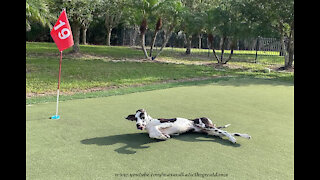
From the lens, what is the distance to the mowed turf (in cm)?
311

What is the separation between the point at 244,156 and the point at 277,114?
279cm

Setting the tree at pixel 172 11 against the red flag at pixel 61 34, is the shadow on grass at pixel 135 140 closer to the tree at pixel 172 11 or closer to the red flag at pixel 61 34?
the red flag at pixel 61 34

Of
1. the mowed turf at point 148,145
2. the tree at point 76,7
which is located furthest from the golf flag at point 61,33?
the tree at point 76,7

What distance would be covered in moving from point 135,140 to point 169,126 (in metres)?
0.51

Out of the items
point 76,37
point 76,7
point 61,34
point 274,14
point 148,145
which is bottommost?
point 148,145

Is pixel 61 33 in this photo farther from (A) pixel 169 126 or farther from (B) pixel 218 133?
(B) pixel 218 133

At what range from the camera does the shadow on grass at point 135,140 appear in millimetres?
3750

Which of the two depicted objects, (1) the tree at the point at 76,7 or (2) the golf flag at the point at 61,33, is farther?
(1) the tree at the point at 76,7

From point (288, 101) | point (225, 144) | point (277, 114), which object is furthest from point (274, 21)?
point (225, 144)

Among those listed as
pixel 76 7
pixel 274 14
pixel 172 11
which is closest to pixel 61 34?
pixel 76 7

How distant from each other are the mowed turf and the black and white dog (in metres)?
0.11

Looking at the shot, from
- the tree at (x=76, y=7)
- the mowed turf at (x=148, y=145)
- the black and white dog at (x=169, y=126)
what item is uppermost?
the tree at (x=76, y=7)

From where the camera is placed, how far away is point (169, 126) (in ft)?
13.1

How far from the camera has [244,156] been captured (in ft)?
11.7
